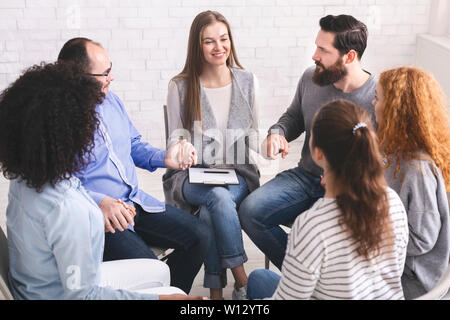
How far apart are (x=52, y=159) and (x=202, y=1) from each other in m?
3.10

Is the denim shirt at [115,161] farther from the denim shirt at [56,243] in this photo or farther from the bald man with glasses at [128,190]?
the denim shirt at [56,243]

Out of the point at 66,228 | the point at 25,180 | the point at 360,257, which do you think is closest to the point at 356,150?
the point at 360,257

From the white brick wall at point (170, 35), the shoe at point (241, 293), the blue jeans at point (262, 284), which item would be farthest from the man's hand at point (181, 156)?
the white brick wall at point (170, 35)

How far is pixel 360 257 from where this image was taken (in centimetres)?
127

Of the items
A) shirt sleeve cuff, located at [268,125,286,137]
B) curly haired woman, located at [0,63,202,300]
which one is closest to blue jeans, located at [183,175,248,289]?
shirt sleeve cuff, located at [268,125,286,137]

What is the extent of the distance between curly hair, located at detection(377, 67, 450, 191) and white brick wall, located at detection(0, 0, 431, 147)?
269 cm

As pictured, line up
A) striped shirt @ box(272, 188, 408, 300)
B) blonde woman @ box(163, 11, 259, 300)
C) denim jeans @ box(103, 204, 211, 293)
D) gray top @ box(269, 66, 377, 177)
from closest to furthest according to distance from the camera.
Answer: striped shirt @ box(272, 188, 408, 300), denim jeans @ box(103, 204, 211, 293), gray top @ box(269, 66, 377, 177), blonde woman @ box(163, 11, 259, 300)

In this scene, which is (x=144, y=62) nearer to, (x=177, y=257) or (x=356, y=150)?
(x=177, y=257)

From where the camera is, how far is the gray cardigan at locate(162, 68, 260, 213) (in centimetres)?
246

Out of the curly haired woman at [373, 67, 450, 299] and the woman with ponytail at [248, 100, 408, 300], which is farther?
the curly haired woman at [373, 67, 450, 299]

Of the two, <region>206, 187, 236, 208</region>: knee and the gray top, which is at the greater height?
the gray top

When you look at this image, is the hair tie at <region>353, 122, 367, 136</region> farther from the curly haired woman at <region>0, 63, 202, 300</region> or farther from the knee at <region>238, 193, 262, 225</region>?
the knee at <region>238, 193, 262, 225</region>

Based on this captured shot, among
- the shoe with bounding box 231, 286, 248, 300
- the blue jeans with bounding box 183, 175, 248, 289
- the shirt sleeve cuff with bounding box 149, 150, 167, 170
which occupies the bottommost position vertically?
the shoe with bounding box 231, 286, 248, 300

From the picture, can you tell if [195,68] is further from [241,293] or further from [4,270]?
[4,270]
